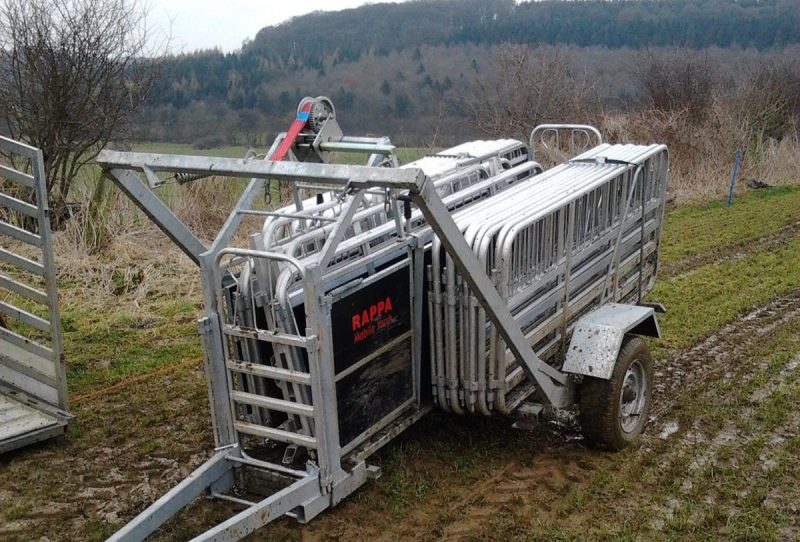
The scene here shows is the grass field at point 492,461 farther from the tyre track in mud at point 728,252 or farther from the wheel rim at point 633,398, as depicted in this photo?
the tyre track in mud at point 728,252

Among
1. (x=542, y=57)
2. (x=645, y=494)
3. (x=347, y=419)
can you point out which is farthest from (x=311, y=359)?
(x=542, y=57)

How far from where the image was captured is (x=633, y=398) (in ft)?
17.8

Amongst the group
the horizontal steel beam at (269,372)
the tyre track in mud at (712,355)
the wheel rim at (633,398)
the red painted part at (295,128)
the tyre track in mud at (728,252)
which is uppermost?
the red painted part at (295,128)

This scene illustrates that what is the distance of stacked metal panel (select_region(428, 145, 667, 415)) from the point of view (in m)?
4.55

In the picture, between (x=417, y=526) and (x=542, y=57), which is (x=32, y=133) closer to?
(x=417, y=526)

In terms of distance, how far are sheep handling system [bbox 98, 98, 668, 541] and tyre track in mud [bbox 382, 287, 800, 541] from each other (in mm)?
218

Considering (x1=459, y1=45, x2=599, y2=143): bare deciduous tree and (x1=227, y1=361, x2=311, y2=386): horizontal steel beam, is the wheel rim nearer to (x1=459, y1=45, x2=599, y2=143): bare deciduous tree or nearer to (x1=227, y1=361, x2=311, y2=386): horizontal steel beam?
(x1=227, y1=361, x2=311, y2=386): horizontal steel beam

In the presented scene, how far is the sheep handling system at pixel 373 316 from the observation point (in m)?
3.94

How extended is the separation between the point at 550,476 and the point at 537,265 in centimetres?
128

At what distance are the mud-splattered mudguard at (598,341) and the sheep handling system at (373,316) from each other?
0.03 feet

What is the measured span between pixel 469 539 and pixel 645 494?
1.16 meters

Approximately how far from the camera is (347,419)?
170 inches

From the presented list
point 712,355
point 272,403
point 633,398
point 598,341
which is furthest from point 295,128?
point 712,355

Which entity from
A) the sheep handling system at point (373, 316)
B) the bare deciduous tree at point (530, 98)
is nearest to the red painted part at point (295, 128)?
the sheep handling system at point (373, 316)
